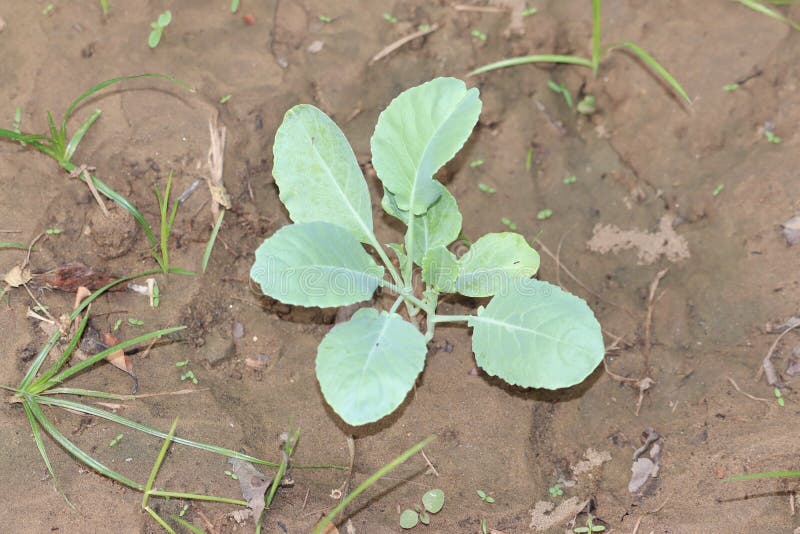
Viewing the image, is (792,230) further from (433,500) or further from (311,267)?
(311,267)

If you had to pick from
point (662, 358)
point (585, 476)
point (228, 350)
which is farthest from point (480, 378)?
point (228, 350)

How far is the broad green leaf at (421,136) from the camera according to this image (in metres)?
1.81

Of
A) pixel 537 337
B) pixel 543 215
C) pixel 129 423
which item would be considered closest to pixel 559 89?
pixel 543 215

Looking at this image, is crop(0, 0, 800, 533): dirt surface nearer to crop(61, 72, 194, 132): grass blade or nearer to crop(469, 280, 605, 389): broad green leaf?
crop(61, 72, 194, 132): grass blade

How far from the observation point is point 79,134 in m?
2.04

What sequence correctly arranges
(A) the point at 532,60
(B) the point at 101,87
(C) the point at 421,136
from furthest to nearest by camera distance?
(A) the point at 532,60
(B) the point at 101,87
(C) the point at 421,136

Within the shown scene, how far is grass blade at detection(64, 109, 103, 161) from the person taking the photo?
2018 millimetres

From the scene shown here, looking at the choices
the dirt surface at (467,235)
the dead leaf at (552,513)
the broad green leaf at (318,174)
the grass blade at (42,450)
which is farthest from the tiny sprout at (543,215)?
the grass blade at (42,450)

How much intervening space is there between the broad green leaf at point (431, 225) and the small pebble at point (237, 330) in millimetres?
538

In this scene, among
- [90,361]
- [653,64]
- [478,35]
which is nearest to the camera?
[90,361]

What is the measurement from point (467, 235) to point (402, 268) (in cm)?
30

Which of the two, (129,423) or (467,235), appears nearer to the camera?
(129,423)

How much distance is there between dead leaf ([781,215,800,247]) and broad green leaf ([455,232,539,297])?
0.78 m

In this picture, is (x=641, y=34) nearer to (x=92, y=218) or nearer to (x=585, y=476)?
(x=585, y=476)
